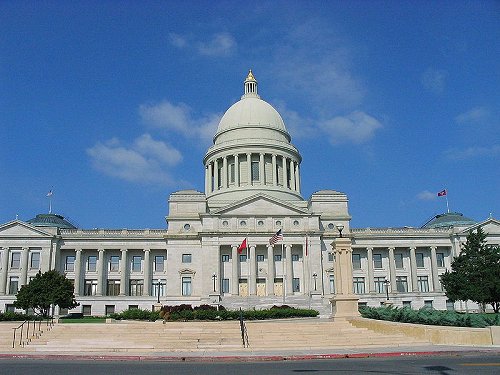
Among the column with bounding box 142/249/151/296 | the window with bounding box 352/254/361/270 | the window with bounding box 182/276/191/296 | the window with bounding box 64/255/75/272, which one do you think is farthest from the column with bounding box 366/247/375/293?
the window with bounding box 64/255/75/272

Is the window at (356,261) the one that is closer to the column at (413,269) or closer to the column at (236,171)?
the column at (413,269)

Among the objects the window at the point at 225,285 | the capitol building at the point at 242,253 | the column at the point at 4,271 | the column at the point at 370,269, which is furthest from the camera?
the column at the point at 370,269

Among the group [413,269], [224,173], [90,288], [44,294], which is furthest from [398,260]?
[44,294]

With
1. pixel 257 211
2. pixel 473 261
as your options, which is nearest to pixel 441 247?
pixel 473 261

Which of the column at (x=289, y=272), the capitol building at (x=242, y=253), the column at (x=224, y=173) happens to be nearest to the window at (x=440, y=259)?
the capitol building at (x=242, y=253)

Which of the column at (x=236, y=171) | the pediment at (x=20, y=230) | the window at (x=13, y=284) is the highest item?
the column at (x=236, y=171)

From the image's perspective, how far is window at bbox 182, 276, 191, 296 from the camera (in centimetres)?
7231

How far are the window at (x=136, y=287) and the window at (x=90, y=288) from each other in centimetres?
529

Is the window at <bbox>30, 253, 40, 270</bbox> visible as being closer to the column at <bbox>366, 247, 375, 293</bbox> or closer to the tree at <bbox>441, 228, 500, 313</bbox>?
the column at <bbox>366, 247, 375, 293</bbox>

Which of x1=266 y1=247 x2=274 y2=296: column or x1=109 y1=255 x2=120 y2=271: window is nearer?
x1=266 y1=247 x2=274 y2=296: column

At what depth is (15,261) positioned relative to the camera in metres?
74.0

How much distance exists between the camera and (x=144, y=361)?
72.2 ft

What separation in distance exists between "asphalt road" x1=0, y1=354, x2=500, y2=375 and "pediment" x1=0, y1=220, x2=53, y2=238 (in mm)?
56887

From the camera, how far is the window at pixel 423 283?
7825 centimetres
